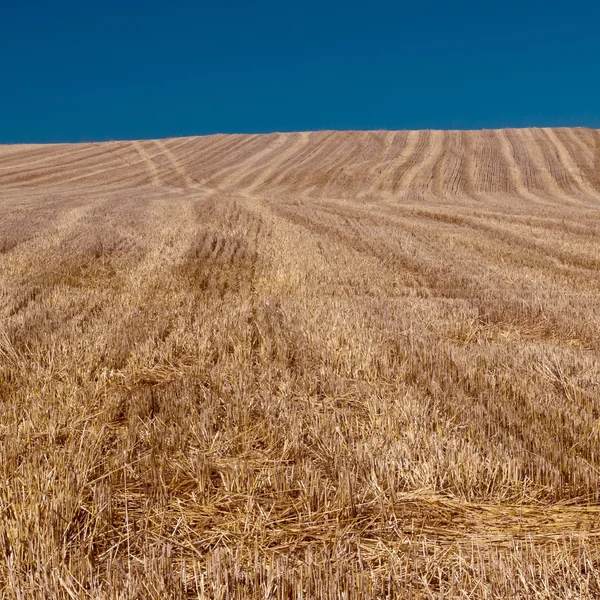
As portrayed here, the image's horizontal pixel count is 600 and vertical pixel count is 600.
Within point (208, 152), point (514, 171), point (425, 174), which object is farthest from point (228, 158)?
point (514, 171)

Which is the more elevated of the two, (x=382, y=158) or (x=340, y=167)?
(x=382, y=158)

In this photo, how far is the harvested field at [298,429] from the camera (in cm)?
224

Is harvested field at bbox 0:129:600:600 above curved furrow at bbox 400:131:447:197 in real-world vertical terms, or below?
below

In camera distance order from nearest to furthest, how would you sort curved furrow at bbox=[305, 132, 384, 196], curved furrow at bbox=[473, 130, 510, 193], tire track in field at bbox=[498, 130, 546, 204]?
tire track in field at bbox=[498, 130, 546, 204] < curved furrow at bbox=[473, 130, 510, 193] < curved furrow at bbox=[305, 132, 384, 196]

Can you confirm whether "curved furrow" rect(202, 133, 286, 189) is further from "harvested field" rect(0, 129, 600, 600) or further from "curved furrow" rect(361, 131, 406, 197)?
"harvested field" rect(0, 129, 600, 600)

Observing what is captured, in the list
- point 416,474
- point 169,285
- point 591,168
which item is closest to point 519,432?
point 416,474

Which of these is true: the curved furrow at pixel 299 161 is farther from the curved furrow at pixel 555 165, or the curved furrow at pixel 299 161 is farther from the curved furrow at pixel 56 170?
the curved furrow at pixel 555 165

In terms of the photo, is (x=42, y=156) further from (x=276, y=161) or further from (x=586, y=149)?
(x=586, y=149)

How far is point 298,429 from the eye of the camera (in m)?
3.42

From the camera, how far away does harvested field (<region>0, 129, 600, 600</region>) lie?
2240mm

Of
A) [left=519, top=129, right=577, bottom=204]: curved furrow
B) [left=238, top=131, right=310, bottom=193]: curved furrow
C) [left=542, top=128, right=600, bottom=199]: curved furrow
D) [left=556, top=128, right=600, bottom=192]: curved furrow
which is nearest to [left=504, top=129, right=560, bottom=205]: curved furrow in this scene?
[left=519, top=129, right=577, bottom=204]: curved furrow

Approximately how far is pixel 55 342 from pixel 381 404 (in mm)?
3042

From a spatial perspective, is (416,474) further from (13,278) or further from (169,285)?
(13,278)

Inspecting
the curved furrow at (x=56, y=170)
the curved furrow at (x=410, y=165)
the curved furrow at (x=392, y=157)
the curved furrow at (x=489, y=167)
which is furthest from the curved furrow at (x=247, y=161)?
the curved furrow at (x=489, y=167)
